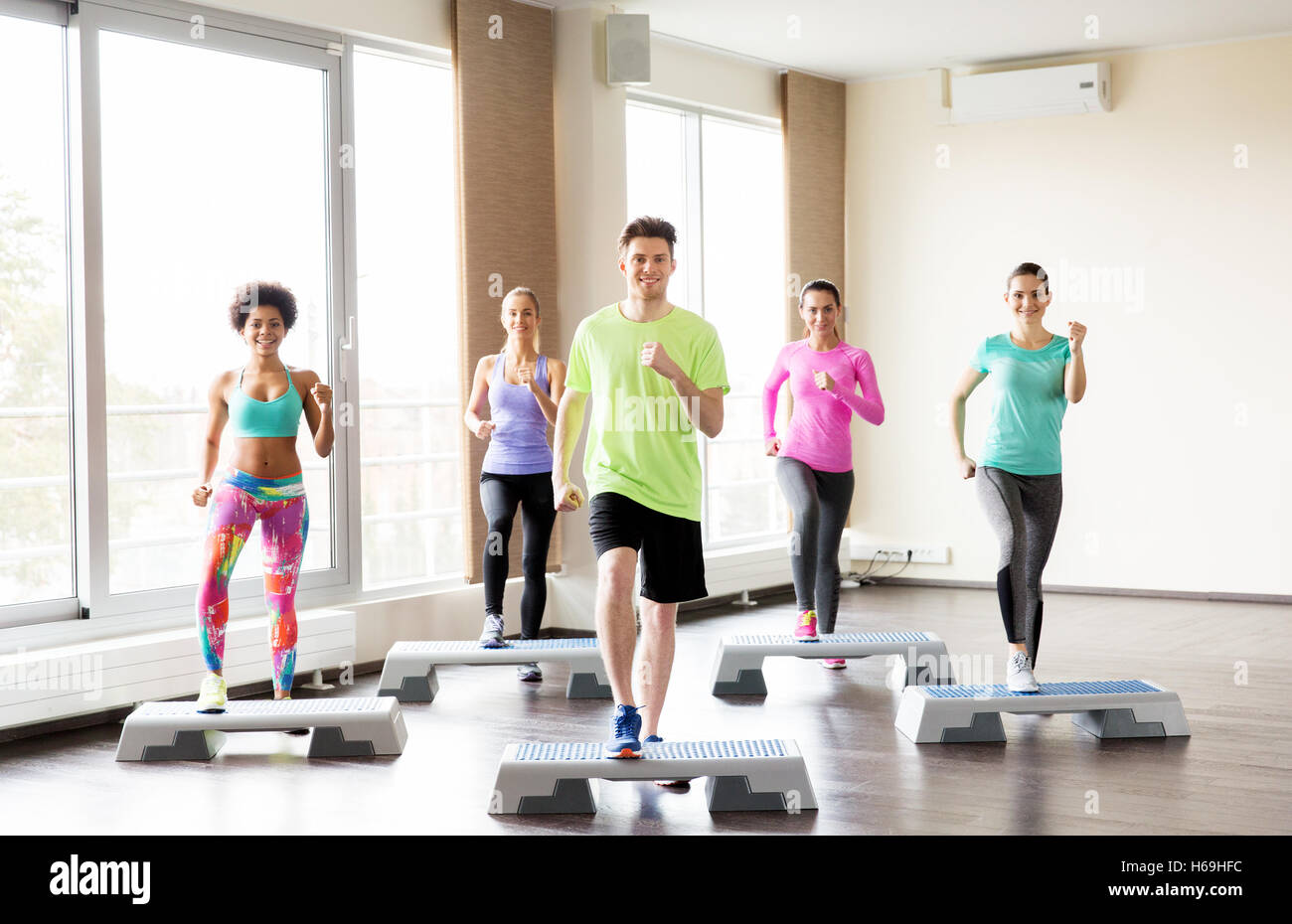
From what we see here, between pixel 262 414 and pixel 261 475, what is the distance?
190mm

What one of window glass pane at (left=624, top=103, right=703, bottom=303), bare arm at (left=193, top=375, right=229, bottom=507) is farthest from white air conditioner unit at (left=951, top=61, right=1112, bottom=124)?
bare arm at (left=193, top=375, right=229, bottom=507)

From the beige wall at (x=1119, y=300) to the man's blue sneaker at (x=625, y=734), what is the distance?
4939 mm

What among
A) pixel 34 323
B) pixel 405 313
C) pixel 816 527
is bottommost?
pixel 816 527

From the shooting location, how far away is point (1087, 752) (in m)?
4.13

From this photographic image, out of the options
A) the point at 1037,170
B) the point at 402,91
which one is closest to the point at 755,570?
the point at 1037,170

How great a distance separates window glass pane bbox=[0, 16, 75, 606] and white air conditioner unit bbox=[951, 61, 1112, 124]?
5.01m

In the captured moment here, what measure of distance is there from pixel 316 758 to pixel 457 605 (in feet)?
6.28

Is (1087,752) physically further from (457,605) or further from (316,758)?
(457,605)

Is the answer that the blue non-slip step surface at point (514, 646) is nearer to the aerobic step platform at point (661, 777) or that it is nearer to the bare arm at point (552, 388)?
the bare arm at point (552, 388)

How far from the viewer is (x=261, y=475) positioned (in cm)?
423

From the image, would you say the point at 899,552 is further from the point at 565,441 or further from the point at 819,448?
the point at 565,441

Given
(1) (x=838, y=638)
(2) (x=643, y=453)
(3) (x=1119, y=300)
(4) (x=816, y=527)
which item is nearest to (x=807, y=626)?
(1) (x=838, y=638)

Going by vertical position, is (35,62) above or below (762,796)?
above
